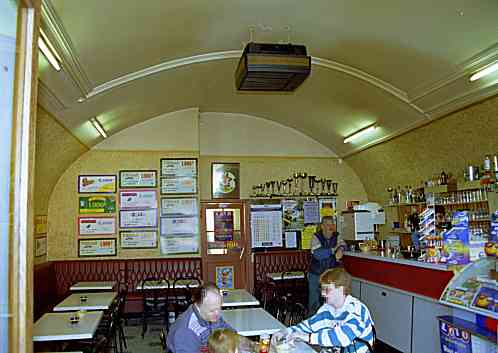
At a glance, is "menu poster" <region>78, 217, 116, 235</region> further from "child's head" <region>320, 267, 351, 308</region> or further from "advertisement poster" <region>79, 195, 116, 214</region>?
"child's head" <region>320, 267, 351, 308</region>

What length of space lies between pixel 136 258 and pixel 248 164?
318 cm

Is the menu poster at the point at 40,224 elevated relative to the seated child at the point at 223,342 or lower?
elevated

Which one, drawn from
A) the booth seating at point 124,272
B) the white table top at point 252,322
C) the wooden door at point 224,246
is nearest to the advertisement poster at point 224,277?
the wooden door at point 224,246

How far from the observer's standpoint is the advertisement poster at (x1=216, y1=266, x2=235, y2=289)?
1009 cm

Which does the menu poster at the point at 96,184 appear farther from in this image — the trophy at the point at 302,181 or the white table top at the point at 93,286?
the trophy at the point at 302,181

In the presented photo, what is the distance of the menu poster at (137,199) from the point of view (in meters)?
9.61

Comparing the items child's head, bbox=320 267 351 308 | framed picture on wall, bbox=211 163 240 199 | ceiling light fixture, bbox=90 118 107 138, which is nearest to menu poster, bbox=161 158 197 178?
framed picture on wall, bbox=211 163 240 199

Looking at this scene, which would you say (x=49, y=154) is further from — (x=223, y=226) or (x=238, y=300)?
(x=238, y=300)

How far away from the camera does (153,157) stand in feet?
32.0

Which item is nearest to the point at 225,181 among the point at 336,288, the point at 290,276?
the point at 290,276

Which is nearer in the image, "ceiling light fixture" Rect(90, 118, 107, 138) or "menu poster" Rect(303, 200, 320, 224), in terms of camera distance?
"ceiling light fixture" Rect(90, 118, 107, 138)

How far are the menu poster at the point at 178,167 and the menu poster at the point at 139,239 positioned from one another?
1.24 meters

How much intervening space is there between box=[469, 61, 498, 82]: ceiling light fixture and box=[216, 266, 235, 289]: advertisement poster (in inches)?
245

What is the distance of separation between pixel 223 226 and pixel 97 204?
2.67 m
